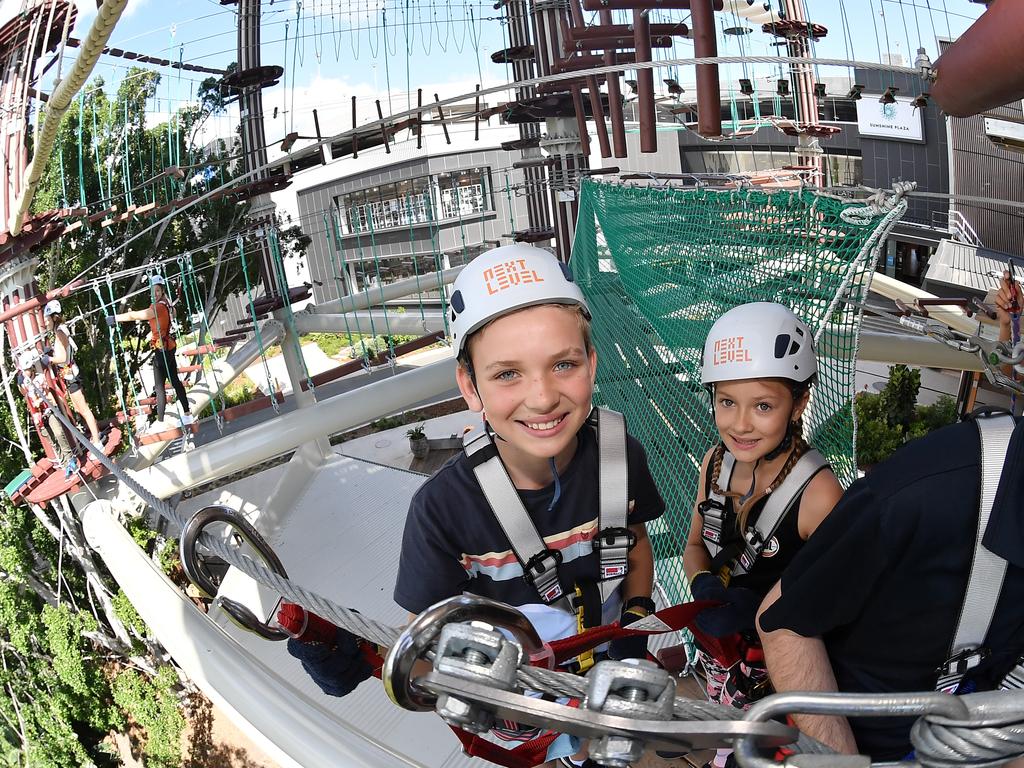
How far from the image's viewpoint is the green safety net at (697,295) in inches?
99.9

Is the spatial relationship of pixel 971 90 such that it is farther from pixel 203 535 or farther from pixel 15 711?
pixel 15 711

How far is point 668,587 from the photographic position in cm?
326

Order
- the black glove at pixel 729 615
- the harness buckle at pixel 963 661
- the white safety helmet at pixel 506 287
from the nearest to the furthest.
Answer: the harness buckle at pixel 963 661
the white safety helmet at pixel 506 287
the black glove at pixel 729 615

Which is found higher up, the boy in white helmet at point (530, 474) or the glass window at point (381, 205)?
the glass window at point (381, 205)

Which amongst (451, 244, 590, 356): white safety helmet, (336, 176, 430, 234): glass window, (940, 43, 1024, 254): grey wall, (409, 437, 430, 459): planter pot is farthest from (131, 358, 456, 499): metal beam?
(940, 43, 1024, 254): grey wall

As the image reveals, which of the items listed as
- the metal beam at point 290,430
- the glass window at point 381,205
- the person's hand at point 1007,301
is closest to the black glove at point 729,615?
the person's hand at point 1007,301

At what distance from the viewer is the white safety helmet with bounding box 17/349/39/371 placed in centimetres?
939

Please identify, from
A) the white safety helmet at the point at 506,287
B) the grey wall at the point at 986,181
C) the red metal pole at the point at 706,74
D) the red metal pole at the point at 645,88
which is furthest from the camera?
the grey wall at the point at 986,181

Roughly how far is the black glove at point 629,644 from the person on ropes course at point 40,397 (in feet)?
29.8

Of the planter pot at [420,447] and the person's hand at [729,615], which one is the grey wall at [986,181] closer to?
the planter pot at [420,447]

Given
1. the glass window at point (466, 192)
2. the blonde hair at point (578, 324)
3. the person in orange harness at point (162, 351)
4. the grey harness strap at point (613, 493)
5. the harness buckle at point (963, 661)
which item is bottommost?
the person in orange harness at point (162, 351)

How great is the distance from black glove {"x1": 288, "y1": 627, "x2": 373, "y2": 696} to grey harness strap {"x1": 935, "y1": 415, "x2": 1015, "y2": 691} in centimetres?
109

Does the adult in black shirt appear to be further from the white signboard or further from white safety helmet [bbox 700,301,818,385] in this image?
the white signboard

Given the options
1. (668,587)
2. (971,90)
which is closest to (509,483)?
(971,90)
